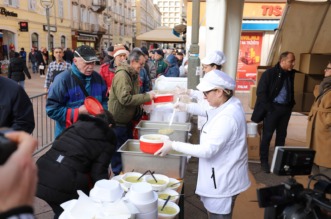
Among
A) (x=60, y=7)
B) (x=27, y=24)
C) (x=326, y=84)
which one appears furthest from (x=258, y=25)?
(x=60, y=7)

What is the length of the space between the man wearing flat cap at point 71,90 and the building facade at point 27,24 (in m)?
19.5

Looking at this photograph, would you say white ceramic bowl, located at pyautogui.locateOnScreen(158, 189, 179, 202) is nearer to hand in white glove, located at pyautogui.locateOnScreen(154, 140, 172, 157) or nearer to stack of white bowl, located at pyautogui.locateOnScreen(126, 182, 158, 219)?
hand in white glove, located at pyautogui.locateOnScreen(154, 140, 172, 157)

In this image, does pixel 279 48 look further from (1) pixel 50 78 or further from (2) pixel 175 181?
(1) pixel 50 78

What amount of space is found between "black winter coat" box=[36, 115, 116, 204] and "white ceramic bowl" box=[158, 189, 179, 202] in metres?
0.48

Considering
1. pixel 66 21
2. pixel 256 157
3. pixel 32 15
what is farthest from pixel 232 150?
pixel 66 21

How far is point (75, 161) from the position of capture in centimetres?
237

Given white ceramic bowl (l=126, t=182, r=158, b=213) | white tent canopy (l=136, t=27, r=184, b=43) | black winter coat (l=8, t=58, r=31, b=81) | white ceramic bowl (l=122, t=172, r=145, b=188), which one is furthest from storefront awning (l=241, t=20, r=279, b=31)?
white ceramic bowl (l=126, t=182, r=158, b=213)

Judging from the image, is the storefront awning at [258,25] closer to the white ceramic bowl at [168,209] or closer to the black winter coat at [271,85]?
the black winter coat at [271,85]

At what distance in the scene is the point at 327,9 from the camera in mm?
5355

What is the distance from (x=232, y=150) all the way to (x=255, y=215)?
1.84 m

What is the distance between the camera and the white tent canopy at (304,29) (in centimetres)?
529

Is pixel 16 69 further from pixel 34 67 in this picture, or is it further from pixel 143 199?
pixel 34 67

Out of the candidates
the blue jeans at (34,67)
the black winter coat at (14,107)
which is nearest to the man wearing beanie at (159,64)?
the black winter coat at (14,107)

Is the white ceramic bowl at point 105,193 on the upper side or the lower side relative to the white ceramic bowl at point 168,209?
upper
